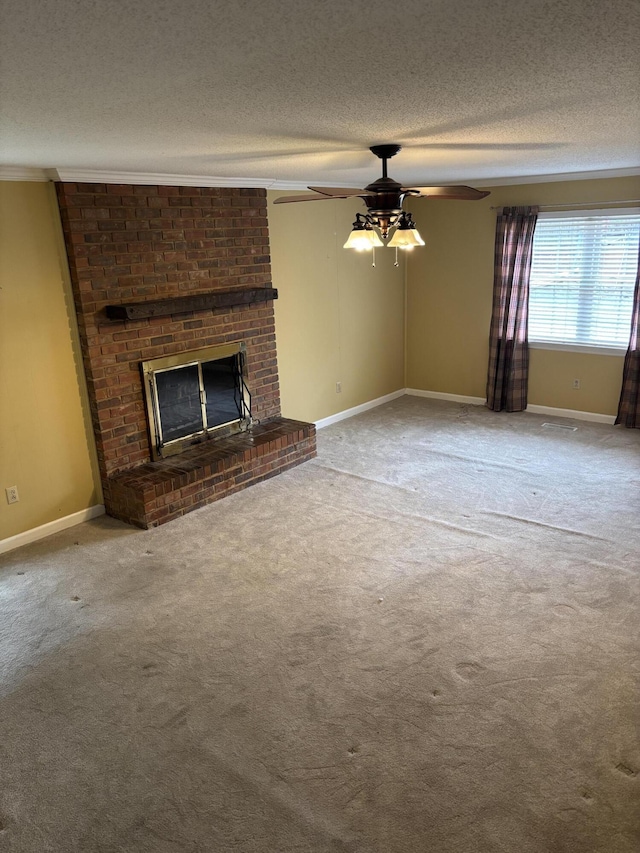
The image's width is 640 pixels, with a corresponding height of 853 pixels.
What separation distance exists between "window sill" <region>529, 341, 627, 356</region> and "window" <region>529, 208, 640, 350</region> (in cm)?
1

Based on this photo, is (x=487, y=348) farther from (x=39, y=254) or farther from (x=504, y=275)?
(x=39, y=254)

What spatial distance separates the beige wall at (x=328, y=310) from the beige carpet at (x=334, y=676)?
167 centimetres

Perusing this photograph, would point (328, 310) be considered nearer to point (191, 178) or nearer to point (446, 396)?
point (446, 396)

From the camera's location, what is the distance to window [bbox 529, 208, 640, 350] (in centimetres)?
568

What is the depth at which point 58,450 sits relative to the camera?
4238 millimetres

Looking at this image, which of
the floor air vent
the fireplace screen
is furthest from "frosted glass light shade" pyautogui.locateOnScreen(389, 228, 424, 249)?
the floor air vent

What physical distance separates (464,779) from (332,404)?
14.6 feet

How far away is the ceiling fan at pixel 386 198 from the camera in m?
3.26

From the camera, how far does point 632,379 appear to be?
5.75 meters

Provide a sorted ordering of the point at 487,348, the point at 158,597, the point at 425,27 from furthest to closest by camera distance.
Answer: the point at 487,348, the point at 158,597, the point at 425,27

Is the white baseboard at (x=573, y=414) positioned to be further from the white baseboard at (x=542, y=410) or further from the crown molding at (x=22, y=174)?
the crown molding at (x=22, y=174)

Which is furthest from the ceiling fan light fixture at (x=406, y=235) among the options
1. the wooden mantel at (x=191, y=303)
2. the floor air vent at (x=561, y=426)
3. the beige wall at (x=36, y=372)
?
the floor air vent at (x=561, y=426)

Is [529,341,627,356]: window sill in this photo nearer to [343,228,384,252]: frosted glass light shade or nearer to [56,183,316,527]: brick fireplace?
[56,183,316,527]: brick fireplace

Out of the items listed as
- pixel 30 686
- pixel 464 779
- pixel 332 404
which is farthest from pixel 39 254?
pixel 464 779
